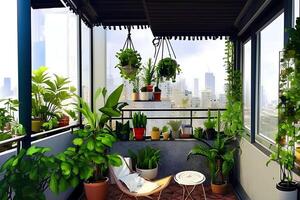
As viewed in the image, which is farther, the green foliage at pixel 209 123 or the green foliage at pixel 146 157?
the green foliage at pixel 209 123

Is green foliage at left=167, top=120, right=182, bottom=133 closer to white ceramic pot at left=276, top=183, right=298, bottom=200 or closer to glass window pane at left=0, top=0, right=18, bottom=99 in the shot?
glass window pane at left=0, top=0, right=18, bottom=99

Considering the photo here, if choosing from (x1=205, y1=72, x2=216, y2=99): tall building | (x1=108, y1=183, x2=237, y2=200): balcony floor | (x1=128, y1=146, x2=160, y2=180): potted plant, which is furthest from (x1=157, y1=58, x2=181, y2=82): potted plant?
(x1=108, y1=183, x2=237, y2=200): balcony floor

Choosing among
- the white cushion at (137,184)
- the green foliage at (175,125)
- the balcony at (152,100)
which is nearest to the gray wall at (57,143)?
the balcony at (152,100)

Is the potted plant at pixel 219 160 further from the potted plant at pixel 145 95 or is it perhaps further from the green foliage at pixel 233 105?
the potted plant at pixel 145 95

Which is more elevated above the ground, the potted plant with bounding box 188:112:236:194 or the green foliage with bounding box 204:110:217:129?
the green foliage with bounding box 204:110:217:129

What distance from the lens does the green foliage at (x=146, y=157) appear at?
4648mm

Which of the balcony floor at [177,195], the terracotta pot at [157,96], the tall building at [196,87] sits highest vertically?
the tall building at [196,87]

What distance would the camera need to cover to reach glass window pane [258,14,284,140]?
299 centimetres

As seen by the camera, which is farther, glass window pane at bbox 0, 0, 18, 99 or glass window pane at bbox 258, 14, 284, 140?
glass window pane at bbox 258, 14, 284, 140

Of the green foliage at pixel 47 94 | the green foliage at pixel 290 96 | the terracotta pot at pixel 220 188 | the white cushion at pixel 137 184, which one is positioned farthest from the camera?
the terracotta pot at pixel 220 188

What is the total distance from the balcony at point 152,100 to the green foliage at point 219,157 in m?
0.02

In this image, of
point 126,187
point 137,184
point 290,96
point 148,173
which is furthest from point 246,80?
point 290,96

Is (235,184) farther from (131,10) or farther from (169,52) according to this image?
(131,10)

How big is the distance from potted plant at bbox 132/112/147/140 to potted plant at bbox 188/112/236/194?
0.94 m
